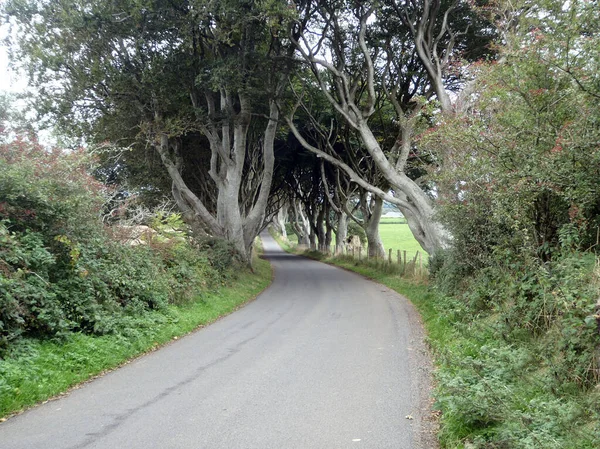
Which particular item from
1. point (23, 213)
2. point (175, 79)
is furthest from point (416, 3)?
point (23, 213)

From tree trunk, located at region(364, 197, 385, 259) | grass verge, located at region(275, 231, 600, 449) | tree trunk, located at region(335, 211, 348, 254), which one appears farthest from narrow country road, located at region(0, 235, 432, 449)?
tree trunk, located at region(335, 211, 348, 254)

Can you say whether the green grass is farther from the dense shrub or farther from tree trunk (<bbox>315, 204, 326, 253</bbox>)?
tree trunk (<bbox>315, 204, 326, 253</bbox>)

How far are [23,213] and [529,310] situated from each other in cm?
845

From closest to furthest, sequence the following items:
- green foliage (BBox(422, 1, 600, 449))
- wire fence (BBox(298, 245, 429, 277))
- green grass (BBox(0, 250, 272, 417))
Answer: green foliage (BBox(422, 1, 600, 449)), green grass (BBox(0, 250, 272, 417)), wire fence (BBox(298, 245, 429, 277))

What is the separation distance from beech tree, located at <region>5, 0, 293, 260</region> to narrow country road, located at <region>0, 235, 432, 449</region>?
8.12 m

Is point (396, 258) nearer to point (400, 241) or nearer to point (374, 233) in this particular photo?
point (374, 233)

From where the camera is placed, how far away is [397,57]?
19750mm

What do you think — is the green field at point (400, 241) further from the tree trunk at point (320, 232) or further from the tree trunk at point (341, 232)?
the tree trunk at point (320, 232)

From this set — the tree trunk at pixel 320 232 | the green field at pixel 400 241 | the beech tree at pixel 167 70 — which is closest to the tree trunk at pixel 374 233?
the green field at pixel 400 241

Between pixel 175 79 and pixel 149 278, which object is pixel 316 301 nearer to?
pixel 149 278

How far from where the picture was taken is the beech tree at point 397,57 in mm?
16453

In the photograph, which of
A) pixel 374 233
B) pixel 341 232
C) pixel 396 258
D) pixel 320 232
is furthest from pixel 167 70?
pixel 320 232

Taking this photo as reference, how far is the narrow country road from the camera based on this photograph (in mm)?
4973

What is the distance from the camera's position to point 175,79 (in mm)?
17891
